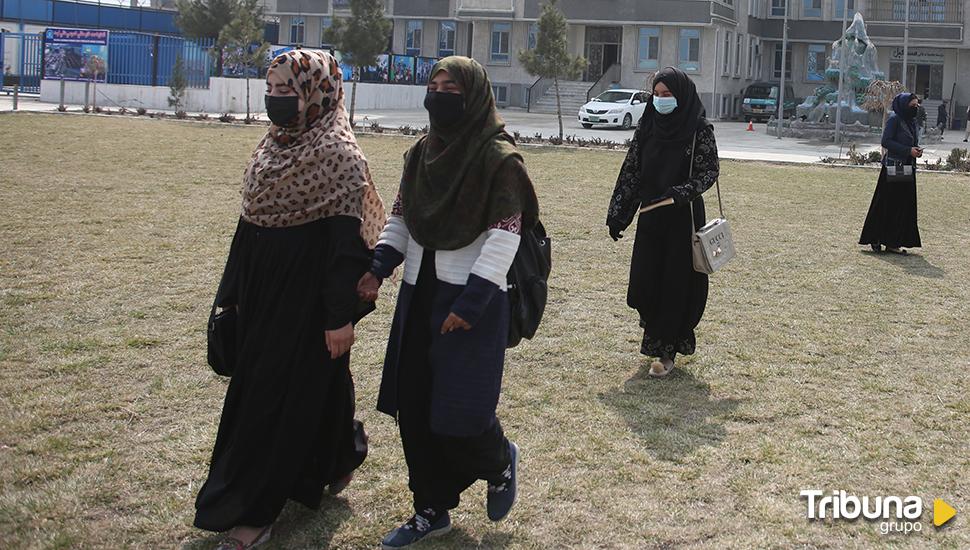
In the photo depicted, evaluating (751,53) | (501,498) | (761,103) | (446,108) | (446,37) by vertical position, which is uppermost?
(446,37)

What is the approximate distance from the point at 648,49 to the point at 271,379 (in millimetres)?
41795

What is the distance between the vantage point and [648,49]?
4394 centimetres

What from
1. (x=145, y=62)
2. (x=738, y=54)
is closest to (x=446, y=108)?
(x=145, y=62)

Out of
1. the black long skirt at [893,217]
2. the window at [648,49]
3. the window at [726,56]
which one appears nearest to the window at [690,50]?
the window at [648,49]

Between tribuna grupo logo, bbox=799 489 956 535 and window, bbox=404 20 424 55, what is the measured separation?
152 ft

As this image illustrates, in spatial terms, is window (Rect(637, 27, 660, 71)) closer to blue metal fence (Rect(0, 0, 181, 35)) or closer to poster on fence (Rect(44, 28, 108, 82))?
blue metal fence (Rect(0, 0, 181, 35))

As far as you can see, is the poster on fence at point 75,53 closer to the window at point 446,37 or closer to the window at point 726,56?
the window at point 446,37

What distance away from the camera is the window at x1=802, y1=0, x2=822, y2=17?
4903 cm

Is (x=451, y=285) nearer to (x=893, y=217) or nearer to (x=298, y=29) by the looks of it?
(x=893, y=217)

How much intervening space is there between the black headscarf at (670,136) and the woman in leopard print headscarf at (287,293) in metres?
2.60

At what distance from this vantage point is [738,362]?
6629 mm

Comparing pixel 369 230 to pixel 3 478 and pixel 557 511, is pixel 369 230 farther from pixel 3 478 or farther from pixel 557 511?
pixel 3 478

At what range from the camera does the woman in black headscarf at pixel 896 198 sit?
10680 mm

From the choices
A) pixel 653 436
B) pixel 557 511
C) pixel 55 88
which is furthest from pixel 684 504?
pixel 55 88
